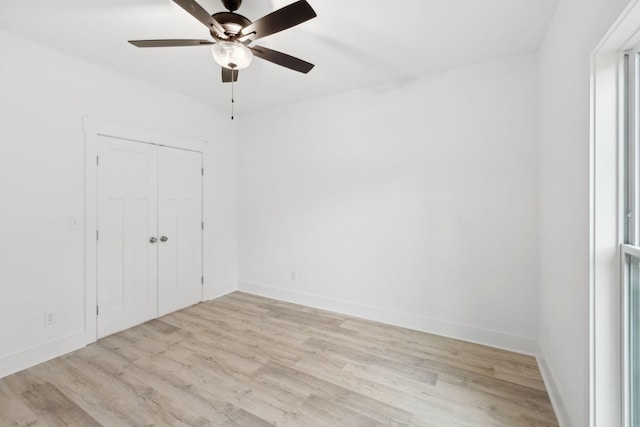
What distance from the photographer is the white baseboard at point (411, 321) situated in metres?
2.43

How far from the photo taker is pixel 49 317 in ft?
7.69

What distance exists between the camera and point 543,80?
2.17 meters

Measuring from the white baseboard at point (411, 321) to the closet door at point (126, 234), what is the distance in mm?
1430

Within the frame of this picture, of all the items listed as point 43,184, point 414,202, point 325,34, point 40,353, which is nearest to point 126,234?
point 43,184

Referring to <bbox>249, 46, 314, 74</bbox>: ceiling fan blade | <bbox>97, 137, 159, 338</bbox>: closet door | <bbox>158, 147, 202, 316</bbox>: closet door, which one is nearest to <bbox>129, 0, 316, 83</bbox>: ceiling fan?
<bbox>249, 46, 314, 74</bbox>: ceiling fan blade

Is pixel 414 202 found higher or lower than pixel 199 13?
lower

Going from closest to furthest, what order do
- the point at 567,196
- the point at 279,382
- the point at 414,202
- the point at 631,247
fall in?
the point at 631,247
the point at 567,196
the point at 279,382
the point at 414,202

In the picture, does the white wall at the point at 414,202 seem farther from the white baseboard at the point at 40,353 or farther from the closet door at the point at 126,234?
the white baseboard at the point at 40,353

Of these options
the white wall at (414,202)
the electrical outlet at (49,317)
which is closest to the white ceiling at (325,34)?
the white wall at (414,202)

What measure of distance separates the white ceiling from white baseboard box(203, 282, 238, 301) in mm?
2624

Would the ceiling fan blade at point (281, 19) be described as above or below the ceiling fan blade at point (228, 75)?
below

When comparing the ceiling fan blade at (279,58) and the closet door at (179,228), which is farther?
the closet door at (179,228)

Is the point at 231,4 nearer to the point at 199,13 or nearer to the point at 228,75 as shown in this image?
the point at 199,13

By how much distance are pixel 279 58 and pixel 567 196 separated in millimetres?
2034
